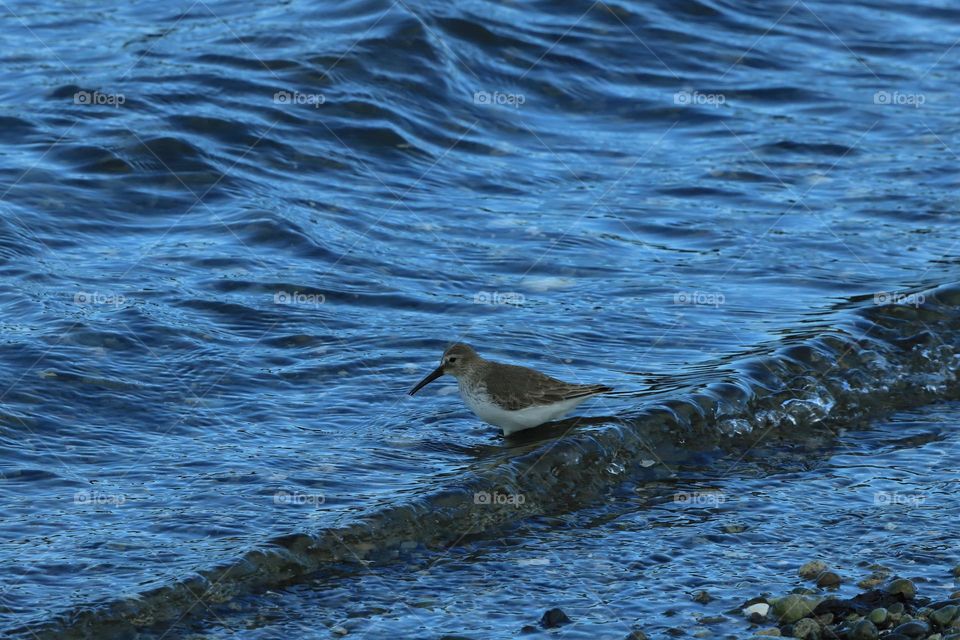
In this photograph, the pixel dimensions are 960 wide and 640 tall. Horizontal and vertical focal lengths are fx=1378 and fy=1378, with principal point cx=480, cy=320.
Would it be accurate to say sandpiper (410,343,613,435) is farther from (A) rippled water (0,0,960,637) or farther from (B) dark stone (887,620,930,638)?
A: (B) dark stone (887,620,930,638)

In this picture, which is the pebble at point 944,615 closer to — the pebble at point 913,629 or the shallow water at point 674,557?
the pebble at point 913,629

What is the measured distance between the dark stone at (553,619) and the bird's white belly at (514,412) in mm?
2103

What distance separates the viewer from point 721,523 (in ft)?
25.9

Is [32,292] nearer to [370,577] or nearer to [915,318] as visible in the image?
[370,577]

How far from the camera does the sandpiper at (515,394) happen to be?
8.58 meters

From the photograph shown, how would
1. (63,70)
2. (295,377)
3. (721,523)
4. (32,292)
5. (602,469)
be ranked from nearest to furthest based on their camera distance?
(721,523) → (602,469) → (295,377) → (32,292) → (63,70)

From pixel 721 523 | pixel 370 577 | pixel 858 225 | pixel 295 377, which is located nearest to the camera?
pixel 370 577

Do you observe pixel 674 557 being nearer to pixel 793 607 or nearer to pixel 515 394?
pixel 793 607

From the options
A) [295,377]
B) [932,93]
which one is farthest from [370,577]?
[932,93]

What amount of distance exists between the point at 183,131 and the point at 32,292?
3.71 meters

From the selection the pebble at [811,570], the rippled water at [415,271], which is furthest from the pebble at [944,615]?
the rippled water at [415,271]

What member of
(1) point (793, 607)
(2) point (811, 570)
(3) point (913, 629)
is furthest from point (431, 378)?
(3) point (913, 629)

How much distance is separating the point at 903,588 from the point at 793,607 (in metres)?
0.58

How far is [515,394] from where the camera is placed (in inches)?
338
